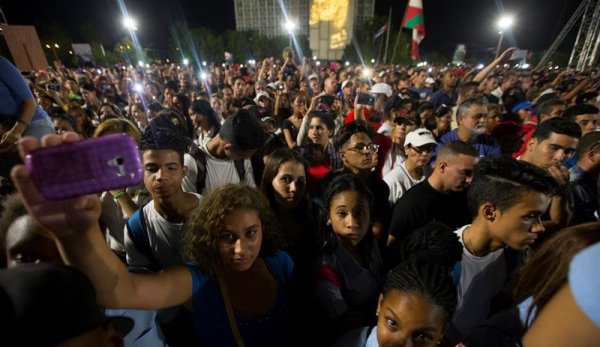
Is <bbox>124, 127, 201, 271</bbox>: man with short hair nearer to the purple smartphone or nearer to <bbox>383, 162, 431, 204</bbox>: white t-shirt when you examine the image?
the purple smartphone

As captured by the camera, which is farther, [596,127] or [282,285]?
[596,127]

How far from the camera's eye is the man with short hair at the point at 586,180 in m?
3.18

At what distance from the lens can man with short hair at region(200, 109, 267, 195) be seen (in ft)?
10.3

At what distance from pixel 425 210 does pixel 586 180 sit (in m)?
2.10

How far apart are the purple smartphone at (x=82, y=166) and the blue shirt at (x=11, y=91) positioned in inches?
119

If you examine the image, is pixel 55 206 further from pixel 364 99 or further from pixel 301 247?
pixel 364 99

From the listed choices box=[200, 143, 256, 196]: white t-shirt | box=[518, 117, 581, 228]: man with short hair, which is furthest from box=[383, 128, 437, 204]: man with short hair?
box=[200, 143, 256, 196]: white t-shirt

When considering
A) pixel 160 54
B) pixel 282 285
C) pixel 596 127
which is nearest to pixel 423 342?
pixel 282 285

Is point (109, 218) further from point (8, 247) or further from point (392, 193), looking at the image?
point (392, 193)

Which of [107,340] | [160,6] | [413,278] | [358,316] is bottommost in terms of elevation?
[358,316]

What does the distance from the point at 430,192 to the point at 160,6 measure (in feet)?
268

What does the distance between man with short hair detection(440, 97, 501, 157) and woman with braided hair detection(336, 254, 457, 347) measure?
3358mm

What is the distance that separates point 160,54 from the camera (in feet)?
204

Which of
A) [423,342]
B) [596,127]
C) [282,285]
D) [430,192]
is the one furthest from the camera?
[596,127]
